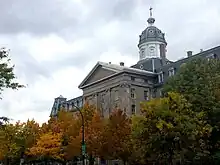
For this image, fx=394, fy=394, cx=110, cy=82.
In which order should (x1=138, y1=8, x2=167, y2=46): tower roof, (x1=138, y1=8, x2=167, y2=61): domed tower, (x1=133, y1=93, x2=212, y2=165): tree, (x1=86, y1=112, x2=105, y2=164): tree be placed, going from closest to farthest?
1. (x1=133, y1=93, x2=212, y2=165): tree
2. (x1=86, y1=112, x2=105, y2=164): tree
3. (x1=138, y1=8, x2=167, y2=61): domed tower
4. (x1=138, y1=8, x2=167, y2=46): tower roof

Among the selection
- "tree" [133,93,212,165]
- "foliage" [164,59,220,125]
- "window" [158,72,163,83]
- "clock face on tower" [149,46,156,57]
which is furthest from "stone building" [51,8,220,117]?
"tree" [133,93,212,165]

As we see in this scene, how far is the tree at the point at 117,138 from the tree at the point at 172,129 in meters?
10.2

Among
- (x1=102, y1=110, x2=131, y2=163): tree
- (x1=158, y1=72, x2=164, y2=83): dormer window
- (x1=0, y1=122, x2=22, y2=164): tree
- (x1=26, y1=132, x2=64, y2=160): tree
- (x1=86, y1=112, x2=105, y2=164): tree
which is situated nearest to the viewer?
(x1=102, y1=110, x2=131, y2=163): tree

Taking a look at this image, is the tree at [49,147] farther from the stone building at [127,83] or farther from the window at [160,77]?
the window at [160,77]

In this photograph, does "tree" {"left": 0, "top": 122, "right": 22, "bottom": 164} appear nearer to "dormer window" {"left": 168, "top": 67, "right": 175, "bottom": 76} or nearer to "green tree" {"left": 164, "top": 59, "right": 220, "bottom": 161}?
"dormer window" {"left": 168, "top": 67, "right": 175, "bottom": 76}

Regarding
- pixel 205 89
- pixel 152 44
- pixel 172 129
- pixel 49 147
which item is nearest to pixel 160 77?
pixel 152 44

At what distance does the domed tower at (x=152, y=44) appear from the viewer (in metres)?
89.1

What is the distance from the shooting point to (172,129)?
3362cm

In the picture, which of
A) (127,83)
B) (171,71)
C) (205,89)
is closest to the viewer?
(205,89)

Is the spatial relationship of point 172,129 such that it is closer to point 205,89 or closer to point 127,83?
point 205,89

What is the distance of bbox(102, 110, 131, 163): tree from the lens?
47.0 meters

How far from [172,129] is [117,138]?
15298 millimetres

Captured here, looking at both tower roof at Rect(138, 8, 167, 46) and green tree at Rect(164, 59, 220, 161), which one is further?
tower roof at Rect(138, 8, 167, 46)

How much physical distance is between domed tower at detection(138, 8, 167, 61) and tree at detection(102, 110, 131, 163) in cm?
3981
